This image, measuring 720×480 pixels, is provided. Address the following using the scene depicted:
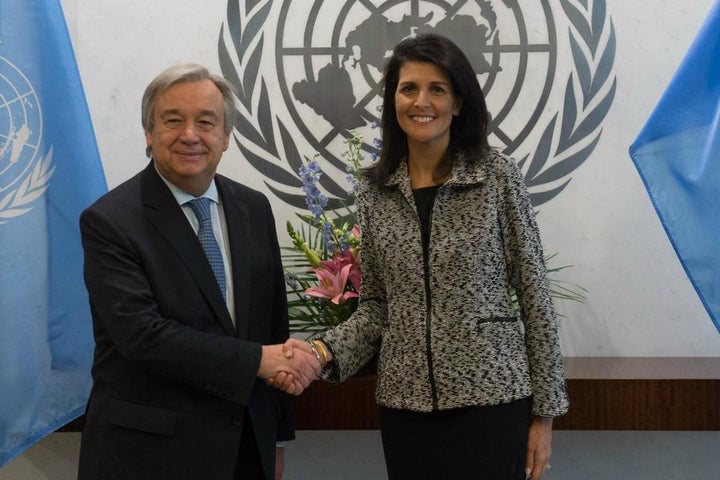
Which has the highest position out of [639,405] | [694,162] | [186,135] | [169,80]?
[169,80]

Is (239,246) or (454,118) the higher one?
(454,118)

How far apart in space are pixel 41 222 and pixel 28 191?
0.09 metres

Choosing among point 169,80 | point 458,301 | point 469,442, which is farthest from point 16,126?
point 469,442

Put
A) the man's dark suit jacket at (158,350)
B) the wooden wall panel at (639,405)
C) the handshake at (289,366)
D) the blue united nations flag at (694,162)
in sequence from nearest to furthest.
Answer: the man's dark suit jacket at (158,350)
the handshake at (289,366)
the blue united nations flag at (694,162)
the wooden wall panel at (639,405)

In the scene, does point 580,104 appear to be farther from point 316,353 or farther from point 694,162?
point 316,353

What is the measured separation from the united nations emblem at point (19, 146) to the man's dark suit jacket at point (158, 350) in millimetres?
685

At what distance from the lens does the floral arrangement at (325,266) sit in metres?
2.16

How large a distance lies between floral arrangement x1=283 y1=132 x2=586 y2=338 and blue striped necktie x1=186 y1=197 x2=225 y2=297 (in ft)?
1.64

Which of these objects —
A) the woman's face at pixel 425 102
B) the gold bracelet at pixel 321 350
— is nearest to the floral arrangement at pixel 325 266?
the gold bracelet at pixel 321 350

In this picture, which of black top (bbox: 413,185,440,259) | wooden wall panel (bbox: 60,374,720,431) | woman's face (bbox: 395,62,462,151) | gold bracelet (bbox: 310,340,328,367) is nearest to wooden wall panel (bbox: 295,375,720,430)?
wooden wall panel (bbox: 60,374,720,431)

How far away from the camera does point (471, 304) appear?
1.62 meters

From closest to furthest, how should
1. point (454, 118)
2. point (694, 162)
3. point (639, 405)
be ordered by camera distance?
point (454, 118)
point (694, 162)
point (639, 405)

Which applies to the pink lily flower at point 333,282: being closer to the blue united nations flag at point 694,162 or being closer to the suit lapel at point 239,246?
the suit lapel at point 239,246

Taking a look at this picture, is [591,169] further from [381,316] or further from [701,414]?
[381,316]
